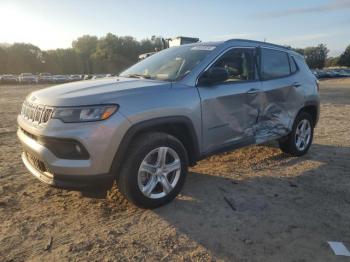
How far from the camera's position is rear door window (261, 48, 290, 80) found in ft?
18.0

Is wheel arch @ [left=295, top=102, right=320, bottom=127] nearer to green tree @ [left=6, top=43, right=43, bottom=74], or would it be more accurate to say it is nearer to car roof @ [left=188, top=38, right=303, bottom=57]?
car roof @ [left=188, top=38, right=303, bottom=57]

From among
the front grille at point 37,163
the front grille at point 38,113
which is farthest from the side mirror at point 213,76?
the front grille at point 37,163

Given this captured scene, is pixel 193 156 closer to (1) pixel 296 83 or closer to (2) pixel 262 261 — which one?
(2) pixel 262 261

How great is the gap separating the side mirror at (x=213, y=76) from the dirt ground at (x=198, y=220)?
138 cm

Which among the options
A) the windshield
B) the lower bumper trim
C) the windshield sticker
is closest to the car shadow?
the lower bumper trim

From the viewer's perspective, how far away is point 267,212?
4141 mm

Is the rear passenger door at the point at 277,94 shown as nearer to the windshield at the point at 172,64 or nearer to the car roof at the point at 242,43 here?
the car roof at the point at 242,43

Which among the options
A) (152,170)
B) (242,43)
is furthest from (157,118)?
(242,43)

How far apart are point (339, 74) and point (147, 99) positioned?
6857 cm

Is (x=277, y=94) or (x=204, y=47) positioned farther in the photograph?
(x=277, y=94)

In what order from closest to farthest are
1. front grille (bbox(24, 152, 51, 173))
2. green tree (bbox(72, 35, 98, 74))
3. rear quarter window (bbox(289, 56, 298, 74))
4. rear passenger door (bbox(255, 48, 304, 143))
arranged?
front grille (bbox(24, 152, 51, 173))
rear passenger door (bbox(255, 48, 304, 143))
rear quarter window (bbox(289, 56, 298, 74))
green tree (bbox(72, 35, 98, 74))

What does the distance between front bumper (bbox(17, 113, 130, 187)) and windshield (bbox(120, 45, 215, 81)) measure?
1.17 m

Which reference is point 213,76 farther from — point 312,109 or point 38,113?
point 312,109

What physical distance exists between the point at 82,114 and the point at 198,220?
1608mm
